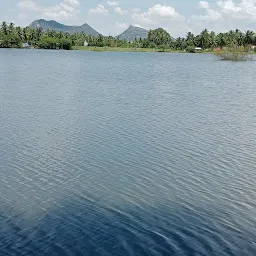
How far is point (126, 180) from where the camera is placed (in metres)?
26.9

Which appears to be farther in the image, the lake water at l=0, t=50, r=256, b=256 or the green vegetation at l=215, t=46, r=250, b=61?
the green vegetation at l=215, t=46, r=250, b=61

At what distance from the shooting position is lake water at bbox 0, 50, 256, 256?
19.1 m

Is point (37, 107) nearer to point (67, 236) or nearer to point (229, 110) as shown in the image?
point (229, 110)

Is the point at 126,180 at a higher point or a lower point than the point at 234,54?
lower

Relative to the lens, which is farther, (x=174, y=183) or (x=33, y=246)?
(x=174, y=183)

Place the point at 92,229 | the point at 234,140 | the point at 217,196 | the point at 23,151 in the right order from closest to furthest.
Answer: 1. the point at 92,229
2. the point at 217,196
3. the point at 23,151
4. the point at 234,140

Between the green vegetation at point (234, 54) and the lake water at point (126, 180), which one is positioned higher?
the green vegetation at point (234, 54)

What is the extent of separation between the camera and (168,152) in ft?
109

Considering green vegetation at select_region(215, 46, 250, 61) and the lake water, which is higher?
green vegetation at select_region(215, 46, 250, 61)

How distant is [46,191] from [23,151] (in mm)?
9307

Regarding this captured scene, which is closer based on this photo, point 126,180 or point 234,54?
point 126,180

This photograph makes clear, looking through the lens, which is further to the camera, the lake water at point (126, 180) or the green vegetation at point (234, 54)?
the green vegetation at point (234, 54)

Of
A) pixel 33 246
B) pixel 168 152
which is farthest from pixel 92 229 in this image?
pixel 168 152

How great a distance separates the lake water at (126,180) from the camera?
1909cm
